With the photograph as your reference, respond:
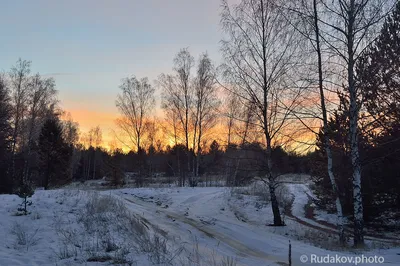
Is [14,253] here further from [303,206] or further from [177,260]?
[303,206]

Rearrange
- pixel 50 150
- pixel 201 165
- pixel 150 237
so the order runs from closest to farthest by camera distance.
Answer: pixel 150 237, pixel 50 150, pixel 201 165

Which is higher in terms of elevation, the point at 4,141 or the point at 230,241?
the point at 4,141

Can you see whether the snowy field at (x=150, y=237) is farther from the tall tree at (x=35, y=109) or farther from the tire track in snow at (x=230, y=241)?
the tall tree at (x=35, y=109)

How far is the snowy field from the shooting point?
7.56 m

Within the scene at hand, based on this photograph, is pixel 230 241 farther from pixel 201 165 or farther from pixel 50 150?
pixel 201 165

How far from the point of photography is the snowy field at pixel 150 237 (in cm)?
756

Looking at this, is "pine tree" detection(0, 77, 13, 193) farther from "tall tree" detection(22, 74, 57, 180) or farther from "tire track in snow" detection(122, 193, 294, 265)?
"tire track in snow" detection(122, 193, 294, 265)

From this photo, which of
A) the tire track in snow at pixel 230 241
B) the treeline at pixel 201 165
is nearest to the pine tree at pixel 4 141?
the treeline at pixel 201 165

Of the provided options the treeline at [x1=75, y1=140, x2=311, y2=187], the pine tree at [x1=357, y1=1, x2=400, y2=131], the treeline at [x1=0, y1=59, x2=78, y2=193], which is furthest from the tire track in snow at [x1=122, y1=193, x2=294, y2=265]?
the treeline at [x1=0, y1=59, x2=78, y2=193]

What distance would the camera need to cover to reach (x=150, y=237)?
965 cm

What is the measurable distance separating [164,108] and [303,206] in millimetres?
16649

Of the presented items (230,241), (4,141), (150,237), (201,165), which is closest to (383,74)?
(230,241)

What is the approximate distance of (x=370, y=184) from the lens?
698 inches

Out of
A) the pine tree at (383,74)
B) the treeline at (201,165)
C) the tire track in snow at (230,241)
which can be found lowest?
the tire track in snow at (230,241)
